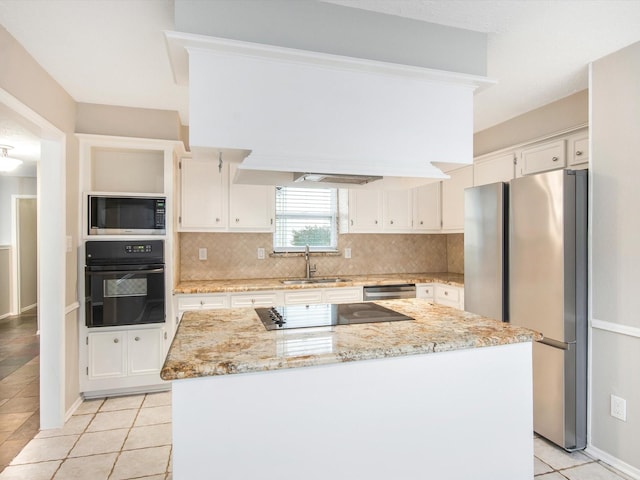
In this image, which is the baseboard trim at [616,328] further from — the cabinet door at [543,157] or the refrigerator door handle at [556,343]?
the cabinet door at [543,157]

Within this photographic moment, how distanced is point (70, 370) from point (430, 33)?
11.5ft

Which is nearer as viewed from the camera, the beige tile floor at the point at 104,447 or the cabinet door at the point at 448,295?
the beige tile floor at the point at 104,447

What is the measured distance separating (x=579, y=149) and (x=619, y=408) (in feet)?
5.90

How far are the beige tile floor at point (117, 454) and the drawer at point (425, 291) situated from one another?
5.50 ft

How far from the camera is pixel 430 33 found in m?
2.02

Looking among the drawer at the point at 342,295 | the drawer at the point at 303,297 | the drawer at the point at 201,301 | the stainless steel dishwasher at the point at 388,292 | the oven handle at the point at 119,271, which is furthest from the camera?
the stainless steel dishwasher at the point at 388,292

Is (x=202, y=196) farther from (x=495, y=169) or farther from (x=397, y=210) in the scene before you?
(x=495, y=169)

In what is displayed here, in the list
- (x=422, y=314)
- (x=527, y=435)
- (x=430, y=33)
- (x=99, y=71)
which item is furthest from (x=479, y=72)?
(x=99, y=71)

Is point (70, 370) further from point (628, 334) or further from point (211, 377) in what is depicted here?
point (628, 334)

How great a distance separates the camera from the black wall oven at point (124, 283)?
312cm

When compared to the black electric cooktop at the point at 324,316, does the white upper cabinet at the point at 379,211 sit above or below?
above

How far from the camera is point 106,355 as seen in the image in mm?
3227

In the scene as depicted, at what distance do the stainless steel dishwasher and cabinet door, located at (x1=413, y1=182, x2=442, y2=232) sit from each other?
0.79 metres

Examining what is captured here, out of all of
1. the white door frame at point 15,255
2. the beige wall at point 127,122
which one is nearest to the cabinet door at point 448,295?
the beige wall at point 127,122
